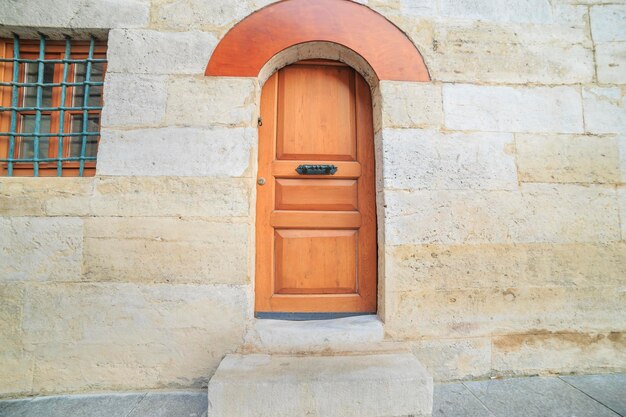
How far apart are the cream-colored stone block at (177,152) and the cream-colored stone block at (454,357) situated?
5.55ft

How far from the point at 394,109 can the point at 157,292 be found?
200 cm

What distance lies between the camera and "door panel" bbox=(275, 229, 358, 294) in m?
2.06

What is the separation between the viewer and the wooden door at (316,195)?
Result: 2.05 metres

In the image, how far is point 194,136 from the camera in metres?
1.91

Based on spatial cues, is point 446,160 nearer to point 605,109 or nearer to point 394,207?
point 394,207

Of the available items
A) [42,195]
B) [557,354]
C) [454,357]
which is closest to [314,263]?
[454,357]

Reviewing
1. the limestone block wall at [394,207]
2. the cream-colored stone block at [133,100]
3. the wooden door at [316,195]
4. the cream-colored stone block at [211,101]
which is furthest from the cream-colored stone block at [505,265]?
the cream-colored stone block at [133,100]

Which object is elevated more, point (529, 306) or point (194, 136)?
point (194, 136)

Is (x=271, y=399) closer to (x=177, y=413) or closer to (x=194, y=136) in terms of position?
→ (x=177, y=413)

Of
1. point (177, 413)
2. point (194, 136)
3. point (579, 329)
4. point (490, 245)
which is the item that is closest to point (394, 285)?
point (490, 245)

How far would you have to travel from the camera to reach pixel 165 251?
1.84 meters

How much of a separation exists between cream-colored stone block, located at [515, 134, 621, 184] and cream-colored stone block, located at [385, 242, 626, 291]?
48 centimetres

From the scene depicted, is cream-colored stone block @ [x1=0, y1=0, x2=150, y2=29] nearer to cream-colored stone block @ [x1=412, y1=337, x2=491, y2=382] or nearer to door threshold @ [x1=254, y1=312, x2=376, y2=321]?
door threshold @ [x1=254, y1=312, x2=376, y2=321]

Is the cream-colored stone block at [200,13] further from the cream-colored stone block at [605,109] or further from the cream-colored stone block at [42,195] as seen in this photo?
the cream-colored stone block at [605,109]
